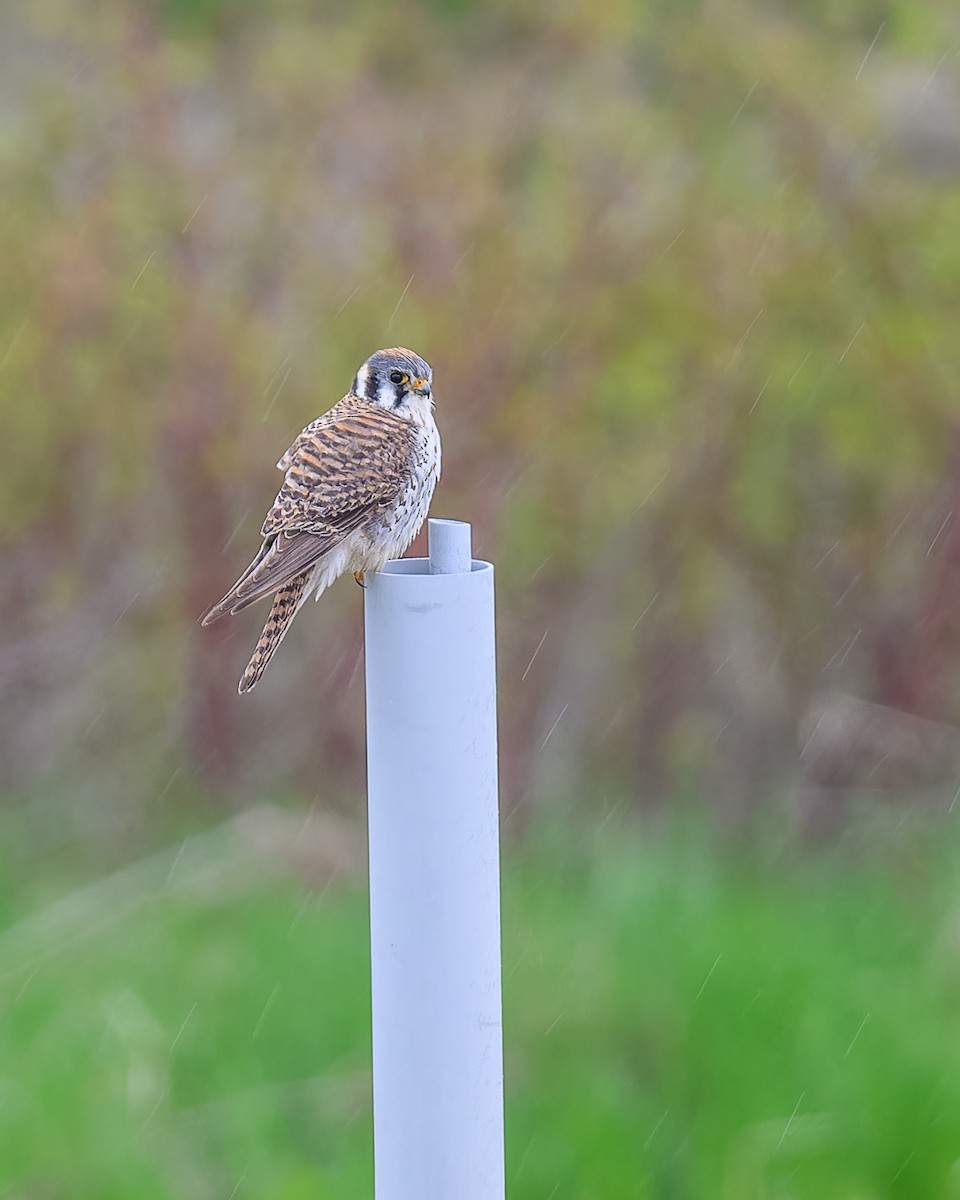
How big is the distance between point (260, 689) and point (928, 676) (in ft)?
5.87

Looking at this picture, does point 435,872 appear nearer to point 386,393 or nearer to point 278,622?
point 278,622

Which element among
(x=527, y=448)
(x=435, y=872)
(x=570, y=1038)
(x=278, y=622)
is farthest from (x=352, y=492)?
(x=527, y=448)

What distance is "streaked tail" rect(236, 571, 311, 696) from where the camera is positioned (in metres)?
1.98

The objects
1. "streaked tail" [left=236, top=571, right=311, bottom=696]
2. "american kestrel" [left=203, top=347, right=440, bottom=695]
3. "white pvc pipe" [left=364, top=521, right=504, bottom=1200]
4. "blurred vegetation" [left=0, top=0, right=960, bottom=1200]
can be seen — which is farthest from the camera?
Answer: "blurred vegetation" [left=0, top=0, right=960, bottom=1200]

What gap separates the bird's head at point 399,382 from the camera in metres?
2.44

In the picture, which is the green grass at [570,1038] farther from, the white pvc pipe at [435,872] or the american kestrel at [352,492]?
the american kestrel at [352,492]

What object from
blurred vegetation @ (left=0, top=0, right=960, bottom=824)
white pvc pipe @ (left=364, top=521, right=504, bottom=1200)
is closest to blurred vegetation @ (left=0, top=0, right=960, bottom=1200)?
blurred vegetation @ (left=0, top=0, right=960, bottom=824)

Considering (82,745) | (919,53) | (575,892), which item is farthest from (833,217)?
(82,745)

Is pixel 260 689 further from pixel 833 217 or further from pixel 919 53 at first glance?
pixel 919 53

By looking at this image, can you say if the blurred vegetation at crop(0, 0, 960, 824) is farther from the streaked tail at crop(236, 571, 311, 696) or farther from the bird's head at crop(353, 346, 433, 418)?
the streaked tail at crop(236, 571, 311, 696)

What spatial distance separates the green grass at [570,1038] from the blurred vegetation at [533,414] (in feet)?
1.89

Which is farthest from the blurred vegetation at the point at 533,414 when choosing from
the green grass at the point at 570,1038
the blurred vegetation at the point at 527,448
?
the green grass at the point at 570,1038

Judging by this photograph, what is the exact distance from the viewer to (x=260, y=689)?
434cm

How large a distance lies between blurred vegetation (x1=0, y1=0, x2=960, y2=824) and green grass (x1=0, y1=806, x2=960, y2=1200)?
1.89 feet
